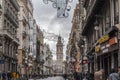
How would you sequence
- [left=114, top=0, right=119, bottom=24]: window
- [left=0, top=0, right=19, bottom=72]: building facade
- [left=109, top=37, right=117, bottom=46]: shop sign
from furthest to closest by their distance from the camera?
[left=0, top=0, right=19, bottom=72]: building facade
[left=114, top=0, right=119, bottom=24]: window
[left=109, top=37, right=117, bottom=46]: shop sign

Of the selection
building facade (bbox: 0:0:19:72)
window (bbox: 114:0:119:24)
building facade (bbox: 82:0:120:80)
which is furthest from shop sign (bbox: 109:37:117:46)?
building facade (bbox: 0:0:19:72)

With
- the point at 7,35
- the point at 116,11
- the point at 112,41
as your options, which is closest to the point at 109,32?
the point at 112,41

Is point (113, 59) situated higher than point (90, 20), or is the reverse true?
point (90, 20)

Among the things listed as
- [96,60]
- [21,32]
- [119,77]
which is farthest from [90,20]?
[21,32]

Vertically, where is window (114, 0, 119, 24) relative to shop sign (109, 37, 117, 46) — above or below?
above

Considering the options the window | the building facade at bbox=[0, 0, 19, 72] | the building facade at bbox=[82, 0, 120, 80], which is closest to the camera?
the building facade at bbox=[82, 0, 120, 80]

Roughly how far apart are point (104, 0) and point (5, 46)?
39.5 meters

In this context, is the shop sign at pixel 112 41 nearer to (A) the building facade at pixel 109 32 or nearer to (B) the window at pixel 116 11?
(A) the building facade at pixel 109 32

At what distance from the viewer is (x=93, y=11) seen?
46.8 metres

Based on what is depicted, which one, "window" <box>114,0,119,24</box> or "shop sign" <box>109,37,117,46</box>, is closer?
"shop sign" <box>109,37,117,46</box>

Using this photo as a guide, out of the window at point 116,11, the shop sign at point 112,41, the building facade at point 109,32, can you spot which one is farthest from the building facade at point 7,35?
the window at point 116,11

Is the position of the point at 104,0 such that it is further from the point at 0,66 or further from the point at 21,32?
the point at 21,32

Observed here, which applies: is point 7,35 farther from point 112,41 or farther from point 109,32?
point 112,41

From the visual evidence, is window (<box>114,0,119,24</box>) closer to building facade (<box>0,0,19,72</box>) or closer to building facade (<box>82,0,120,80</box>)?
building facade (<box>82,0,120,80</box>)
